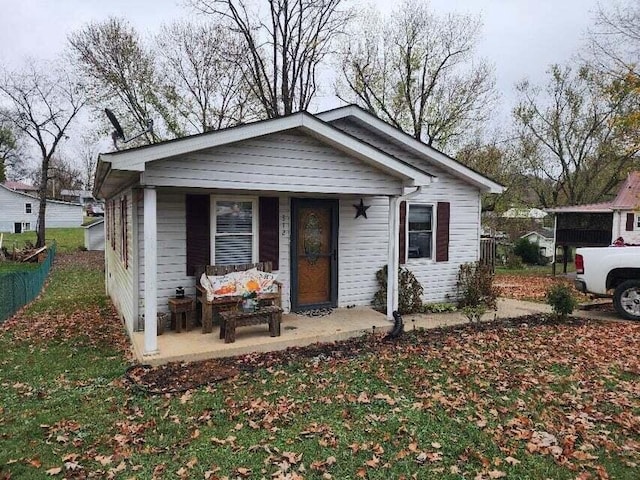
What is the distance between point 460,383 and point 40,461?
13.6 ft

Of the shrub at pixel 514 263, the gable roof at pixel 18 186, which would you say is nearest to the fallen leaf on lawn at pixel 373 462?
the shrub at pixel 514 263

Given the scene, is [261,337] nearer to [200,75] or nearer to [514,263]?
[514,263]

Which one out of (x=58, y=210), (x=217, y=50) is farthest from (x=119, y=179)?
(x=58, y=210)

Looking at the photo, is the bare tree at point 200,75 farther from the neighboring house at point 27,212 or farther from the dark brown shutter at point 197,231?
the neighboring house at point 27,212

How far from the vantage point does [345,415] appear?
4043 mm

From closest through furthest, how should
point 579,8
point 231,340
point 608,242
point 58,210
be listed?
point 231,340 < point 579,8 < point 608,242 < point 58,210

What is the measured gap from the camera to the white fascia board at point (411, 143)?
324 inches

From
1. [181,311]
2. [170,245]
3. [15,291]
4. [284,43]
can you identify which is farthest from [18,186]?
[181,311]

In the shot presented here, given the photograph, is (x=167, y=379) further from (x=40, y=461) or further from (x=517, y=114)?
(x=517, y=114)

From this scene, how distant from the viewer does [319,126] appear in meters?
6.10

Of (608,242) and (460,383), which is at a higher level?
(608,242)

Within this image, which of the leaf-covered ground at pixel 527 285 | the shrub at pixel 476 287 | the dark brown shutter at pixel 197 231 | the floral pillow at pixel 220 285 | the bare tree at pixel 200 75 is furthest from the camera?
the bare tree at pixel 200 75

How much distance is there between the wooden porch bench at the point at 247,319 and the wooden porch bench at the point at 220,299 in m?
0.10

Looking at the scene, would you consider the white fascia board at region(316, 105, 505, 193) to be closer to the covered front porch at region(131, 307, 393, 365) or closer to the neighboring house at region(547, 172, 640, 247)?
the covered front porch at region(131, 307, 393, 365)
